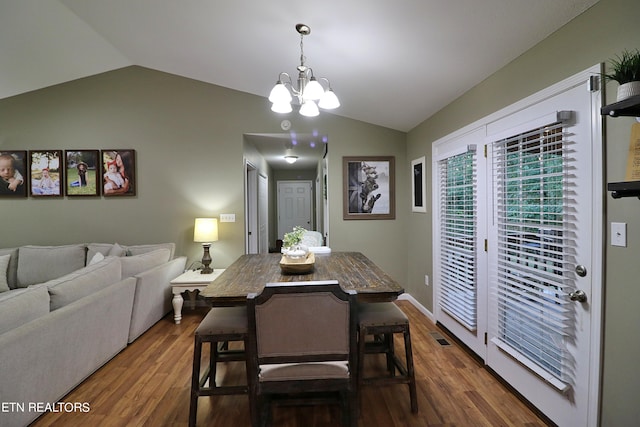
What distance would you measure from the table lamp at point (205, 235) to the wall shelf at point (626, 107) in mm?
3424

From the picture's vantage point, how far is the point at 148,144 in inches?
148

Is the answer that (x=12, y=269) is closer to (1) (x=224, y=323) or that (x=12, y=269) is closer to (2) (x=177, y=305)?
(2) (x=177, y=305)

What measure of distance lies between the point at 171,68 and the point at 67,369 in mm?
3164

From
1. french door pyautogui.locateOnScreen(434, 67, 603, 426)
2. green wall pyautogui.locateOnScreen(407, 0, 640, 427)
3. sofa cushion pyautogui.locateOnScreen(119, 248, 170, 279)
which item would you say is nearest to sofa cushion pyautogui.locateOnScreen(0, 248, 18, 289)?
sofa cushion pyautogui.locateOnScreen(119, 248, 170, 279)

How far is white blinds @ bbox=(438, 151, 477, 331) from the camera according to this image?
245 cm

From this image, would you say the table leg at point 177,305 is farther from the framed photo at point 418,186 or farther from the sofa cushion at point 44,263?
the framed photo at point 418,186

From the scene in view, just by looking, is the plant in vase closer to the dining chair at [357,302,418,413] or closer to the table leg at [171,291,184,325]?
the dining chair at [357,302,418,413]

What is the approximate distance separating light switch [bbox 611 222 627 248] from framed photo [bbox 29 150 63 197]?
520 centimetres

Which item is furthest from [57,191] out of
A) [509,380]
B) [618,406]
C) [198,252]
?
[618,406]

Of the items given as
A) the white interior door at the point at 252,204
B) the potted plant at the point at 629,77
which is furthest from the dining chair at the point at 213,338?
the white interior door at the point at 252,204

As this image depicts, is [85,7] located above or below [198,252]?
above

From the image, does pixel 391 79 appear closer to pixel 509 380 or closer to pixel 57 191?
pixel 509 380

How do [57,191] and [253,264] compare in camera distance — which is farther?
[57,191]

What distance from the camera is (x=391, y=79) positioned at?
8.50 ft
